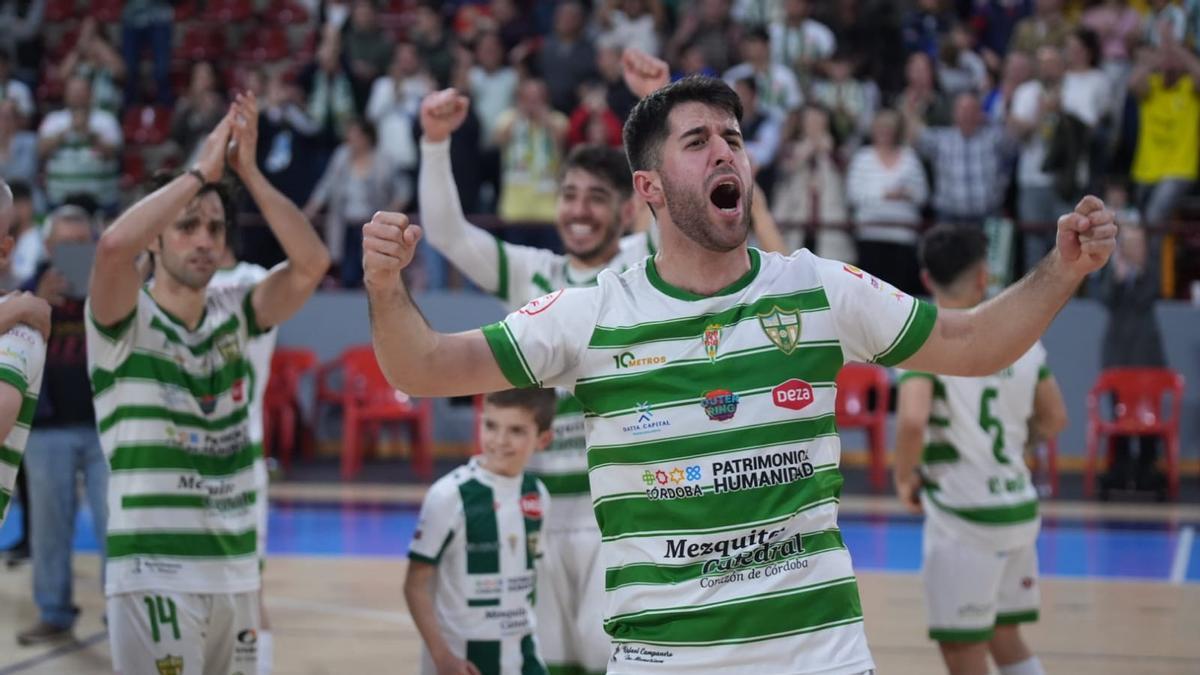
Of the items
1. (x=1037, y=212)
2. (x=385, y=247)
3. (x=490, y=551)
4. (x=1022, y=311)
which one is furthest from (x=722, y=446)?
(x=1037, y=212)

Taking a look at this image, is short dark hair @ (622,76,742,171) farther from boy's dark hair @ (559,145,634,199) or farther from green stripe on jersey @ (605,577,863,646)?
boy's dark hair @ (559,145,634,199)

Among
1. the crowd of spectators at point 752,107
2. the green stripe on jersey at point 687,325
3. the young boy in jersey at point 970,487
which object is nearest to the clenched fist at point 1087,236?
the green stripe on jersey at point 687,325

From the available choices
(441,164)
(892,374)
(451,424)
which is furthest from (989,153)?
(441,164)

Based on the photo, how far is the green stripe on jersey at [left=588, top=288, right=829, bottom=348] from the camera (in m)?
3.91

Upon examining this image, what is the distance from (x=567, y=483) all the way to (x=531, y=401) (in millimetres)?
590

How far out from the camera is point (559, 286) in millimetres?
6594

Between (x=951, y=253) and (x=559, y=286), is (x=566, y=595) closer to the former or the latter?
(x=559, y=286)

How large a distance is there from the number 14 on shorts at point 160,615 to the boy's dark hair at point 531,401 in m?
1.41

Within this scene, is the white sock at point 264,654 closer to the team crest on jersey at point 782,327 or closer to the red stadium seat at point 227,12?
the team crest on jersey at point 782,327

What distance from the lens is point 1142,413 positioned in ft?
46.5

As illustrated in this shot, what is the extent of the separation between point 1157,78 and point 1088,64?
2.17 ft

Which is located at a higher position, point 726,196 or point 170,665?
point 726,196

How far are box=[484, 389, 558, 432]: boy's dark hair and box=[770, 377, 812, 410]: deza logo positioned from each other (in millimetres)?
2152

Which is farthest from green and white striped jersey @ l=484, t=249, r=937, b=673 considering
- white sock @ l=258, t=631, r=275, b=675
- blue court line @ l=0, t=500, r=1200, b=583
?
blue court line @ l=0, t=500, r=1200, b=583
